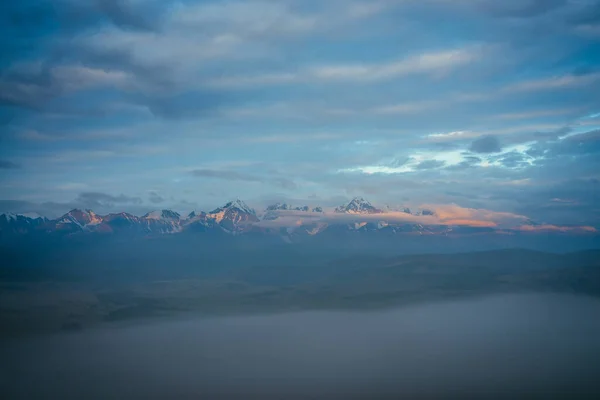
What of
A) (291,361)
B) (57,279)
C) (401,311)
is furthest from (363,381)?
(57,279)

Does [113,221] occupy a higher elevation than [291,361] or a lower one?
higher

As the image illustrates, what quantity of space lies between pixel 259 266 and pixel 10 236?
7509cm

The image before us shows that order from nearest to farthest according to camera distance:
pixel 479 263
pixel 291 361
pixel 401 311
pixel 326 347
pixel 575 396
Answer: pixel 575 396, pixel 291 361, pixel 326 347, pixel 401 311, pixel 479 263

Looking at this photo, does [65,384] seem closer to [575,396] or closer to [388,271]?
[575,396]

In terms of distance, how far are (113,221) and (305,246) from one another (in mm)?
73084

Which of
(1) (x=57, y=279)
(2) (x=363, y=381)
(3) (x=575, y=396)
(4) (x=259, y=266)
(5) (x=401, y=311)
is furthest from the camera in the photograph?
(4) (x=259, y=266)

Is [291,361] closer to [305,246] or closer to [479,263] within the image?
[479,263]

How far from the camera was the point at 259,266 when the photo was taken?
149m

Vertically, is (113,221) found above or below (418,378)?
above

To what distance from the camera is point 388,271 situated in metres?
131

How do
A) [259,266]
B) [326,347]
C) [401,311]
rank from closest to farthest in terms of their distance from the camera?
[326,347] → [401,311] → [259,266]

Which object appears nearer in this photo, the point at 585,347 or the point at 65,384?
the point at 65,384

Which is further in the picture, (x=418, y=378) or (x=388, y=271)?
(x=388, y=271)

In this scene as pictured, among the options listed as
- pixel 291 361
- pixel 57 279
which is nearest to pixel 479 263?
pixel 291 361
